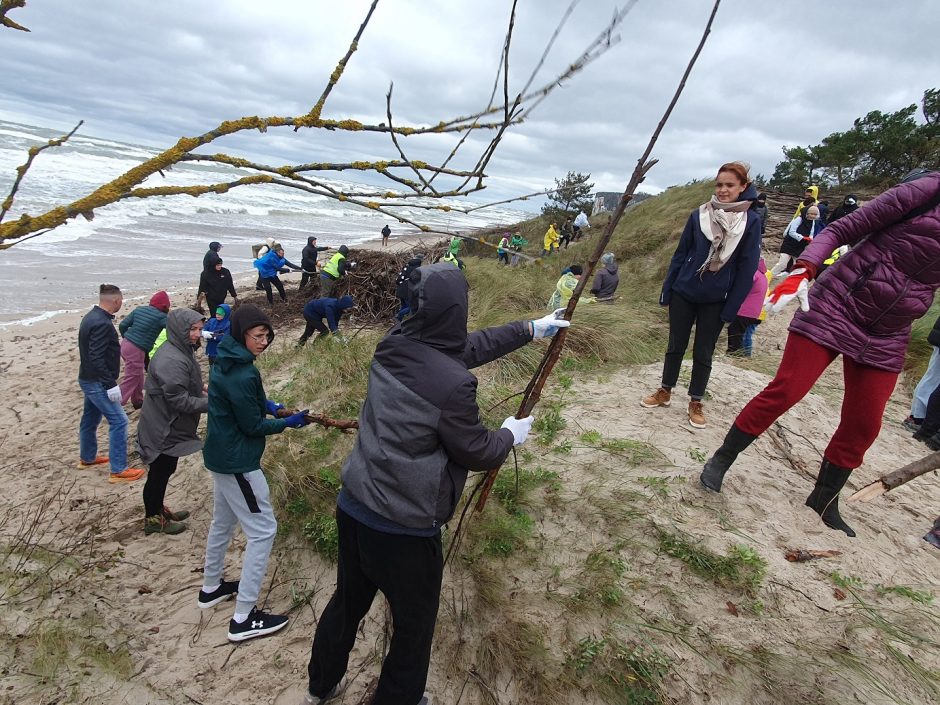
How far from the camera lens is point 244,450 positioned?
2562 mm

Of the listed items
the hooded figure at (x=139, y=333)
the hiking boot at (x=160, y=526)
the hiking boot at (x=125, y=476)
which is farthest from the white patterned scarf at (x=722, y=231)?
the hiking boot at (x=125, y=476)

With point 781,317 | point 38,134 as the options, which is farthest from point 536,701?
point 38,134

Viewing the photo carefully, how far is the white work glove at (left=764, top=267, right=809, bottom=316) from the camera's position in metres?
2.28

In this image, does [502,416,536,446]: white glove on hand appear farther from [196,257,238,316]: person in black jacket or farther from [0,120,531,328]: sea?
[196,257,238,316]: person in black jacket

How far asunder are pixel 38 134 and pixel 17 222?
163 ft

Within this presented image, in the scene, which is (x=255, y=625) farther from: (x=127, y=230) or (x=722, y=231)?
(x=127, y=230)

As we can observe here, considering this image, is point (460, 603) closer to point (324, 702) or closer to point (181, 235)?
point (324, 702)

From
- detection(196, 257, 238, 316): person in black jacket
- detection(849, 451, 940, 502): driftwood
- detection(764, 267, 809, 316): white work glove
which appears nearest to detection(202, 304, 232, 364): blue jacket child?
detection(196, 257, 238, 316): person in black jacket

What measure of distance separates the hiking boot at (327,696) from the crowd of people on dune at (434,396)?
0.02m

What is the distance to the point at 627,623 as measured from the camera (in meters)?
2.21

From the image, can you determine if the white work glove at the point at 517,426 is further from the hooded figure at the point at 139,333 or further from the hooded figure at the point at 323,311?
the hooded figure at the point at 323,311

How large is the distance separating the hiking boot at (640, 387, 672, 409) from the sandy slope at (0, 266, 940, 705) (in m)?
0.07

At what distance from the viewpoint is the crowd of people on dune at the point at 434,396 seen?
1.67 m

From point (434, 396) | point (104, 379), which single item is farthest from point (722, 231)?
point (104, 379)
